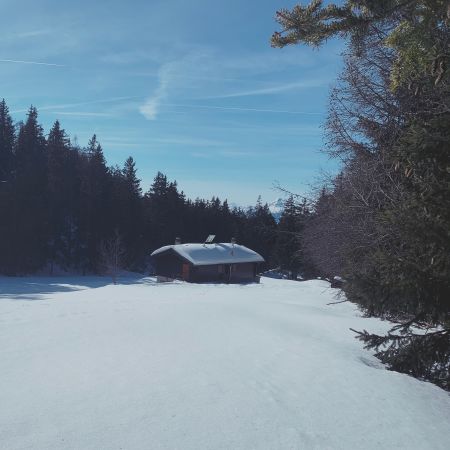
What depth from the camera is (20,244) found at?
52312mm

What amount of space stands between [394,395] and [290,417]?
1698 millimetres

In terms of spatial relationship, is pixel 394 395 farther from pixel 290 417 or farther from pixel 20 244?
pixel 20 244

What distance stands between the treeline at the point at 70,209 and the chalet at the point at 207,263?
783cm

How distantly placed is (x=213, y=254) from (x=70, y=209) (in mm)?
24573

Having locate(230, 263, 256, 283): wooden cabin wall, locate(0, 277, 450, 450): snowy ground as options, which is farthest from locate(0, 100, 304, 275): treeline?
locate(0, 277, 450, 450): snowy ground

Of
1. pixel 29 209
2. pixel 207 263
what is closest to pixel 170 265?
pixel 207 263

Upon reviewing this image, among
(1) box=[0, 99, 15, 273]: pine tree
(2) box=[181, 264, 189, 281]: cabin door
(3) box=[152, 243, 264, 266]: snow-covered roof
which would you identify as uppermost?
(1) box=[0, 99, 15, 273]: pine tree

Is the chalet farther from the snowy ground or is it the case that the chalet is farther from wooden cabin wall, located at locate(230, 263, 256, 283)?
the snowy ground

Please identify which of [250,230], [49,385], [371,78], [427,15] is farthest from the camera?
[250,230]

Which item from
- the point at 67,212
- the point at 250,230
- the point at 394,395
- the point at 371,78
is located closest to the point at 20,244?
the point at 67,212

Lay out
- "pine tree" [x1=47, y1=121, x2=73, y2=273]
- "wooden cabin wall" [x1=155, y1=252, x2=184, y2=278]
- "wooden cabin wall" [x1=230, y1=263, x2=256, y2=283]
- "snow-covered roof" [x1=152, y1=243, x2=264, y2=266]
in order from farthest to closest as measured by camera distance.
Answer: "pine tree" [x1=47, y1=121, x2=73, y2=273] < "wooden cabin wall" [x1=230, y1=263, x2=256, y2=283] < "wooden cabin wall" [x1=155, y1=252, x2=184, y2=278] < "snow-covered roof" [x1=152, y1=243, x2=264, y2=266]

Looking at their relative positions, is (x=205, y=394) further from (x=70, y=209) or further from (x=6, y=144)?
(x=6, y=144)

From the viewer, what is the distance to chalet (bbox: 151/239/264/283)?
44.1m

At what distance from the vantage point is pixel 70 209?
59.6m
